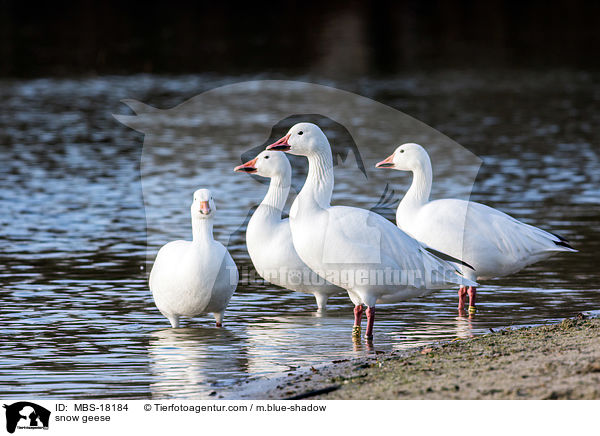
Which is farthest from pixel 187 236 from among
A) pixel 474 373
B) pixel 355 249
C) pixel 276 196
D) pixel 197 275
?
pixel 474 373

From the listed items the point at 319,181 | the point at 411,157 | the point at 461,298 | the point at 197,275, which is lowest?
the point at 461,298

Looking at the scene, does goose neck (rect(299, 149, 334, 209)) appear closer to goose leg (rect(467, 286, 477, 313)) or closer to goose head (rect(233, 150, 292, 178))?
goose head (rect(233, 150, 292, 178))

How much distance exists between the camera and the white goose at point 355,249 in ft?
33.0

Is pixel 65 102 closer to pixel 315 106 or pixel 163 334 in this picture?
pixel 315 106

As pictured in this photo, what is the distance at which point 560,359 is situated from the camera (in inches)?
299

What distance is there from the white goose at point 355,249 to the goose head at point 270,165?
1.27 meters

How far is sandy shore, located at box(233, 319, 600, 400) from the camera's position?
7.05m

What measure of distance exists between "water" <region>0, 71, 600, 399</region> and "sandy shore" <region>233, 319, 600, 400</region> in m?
0.78

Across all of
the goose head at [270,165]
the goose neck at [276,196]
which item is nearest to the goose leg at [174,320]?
the goose neck at [276,196]

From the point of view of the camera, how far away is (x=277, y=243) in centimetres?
1134

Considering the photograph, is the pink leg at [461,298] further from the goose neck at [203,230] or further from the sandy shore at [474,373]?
the goose neck at [203,230]

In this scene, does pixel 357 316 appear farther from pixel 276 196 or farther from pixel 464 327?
pixel 276 196

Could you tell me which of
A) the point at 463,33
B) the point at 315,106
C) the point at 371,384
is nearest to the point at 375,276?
the point at 371,384
